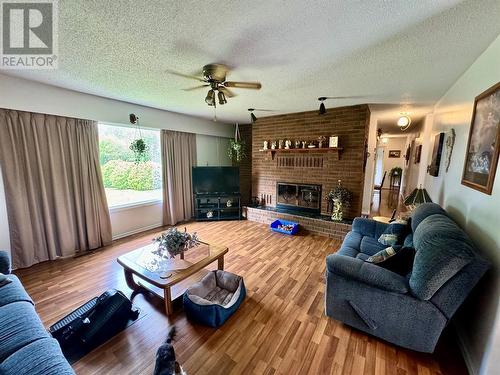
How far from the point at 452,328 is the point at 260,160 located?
4.04 m

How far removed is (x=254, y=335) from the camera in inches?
67.8

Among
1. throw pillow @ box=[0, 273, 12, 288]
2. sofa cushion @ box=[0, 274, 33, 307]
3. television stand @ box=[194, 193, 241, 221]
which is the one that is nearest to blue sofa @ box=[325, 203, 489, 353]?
sofa cushion @ box=[0, 274, 33, 307]

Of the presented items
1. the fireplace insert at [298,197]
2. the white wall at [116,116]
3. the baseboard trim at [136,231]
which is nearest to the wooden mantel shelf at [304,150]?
the fireplace insert at [298,197]

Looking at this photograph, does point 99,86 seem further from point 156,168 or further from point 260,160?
point 260,160

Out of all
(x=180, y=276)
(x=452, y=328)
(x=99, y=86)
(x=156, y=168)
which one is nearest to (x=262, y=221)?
(x=156, y=168)

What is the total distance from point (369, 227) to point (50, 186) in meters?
4.42

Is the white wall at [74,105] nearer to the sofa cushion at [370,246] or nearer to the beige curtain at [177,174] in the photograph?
the beige curtain at [177,174]

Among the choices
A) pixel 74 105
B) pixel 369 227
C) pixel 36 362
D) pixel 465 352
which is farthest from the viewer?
pixel 74 105

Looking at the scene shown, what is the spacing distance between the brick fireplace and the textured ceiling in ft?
3.46

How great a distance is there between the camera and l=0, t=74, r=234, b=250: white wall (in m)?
2.46

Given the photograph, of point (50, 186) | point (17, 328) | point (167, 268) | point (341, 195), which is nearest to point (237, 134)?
point (341, 195)

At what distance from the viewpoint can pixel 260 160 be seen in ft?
16.5

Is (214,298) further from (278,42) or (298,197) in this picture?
(298,197)

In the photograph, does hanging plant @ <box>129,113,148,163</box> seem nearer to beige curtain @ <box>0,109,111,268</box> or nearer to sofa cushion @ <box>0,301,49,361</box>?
beige curtain @ <box>0,109,111,268</box>
